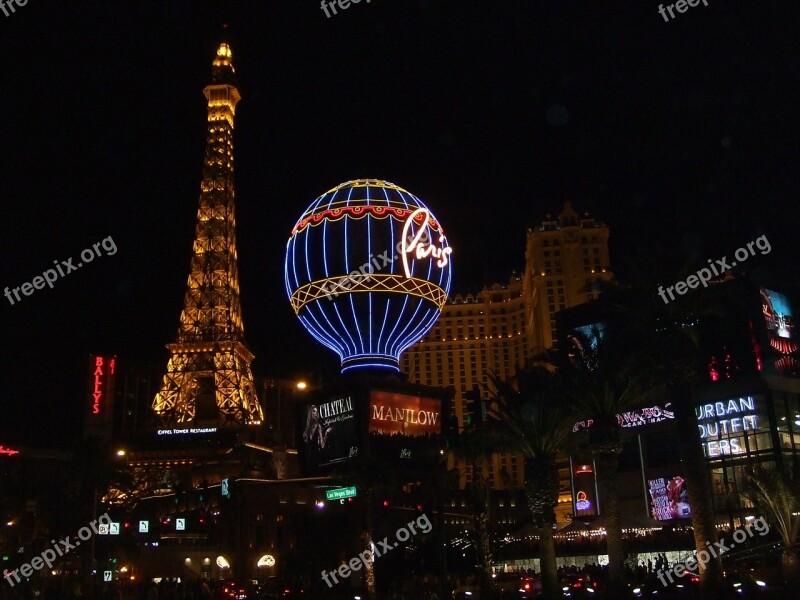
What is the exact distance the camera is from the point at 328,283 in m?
59.4

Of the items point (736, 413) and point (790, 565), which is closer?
point (790, 565)

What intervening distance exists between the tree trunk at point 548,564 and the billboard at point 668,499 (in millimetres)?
31291

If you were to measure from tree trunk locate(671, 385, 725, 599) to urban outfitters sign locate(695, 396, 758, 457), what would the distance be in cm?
3458

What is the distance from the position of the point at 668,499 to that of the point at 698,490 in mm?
37124

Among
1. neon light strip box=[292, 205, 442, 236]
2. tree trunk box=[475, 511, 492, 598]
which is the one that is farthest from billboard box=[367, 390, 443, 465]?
tree trunk box=[475, 511, 492, 598]

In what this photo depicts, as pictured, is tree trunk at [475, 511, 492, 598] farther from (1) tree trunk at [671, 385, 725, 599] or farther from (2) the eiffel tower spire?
(2) the eiffel tower spire

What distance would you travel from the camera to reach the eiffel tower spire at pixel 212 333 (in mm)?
103938

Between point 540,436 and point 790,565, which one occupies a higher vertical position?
point 540,436

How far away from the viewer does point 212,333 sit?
341 ft

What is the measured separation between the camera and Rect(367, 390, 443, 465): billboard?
60.5 meters

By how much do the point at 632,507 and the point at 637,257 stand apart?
42.6 meters

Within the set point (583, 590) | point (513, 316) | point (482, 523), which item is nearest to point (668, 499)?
point (482, 523)

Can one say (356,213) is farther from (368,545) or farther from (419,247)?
(368,545)

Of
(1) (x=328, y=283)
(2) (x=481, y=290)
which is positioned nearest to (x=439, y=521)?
(1) (x=328, y=283)
